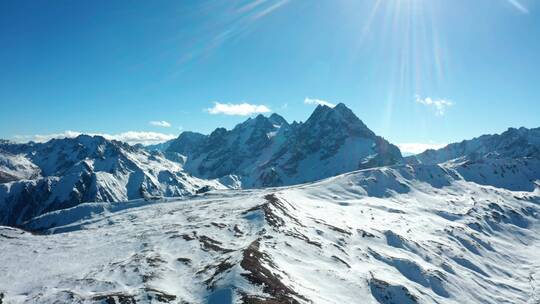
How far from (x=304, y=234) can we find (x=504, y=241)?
10302cm

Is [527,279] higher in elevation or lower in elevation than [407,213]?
lower

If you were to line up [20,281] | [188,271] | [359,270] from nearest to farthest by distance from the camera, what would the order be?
1. [20,281]
2. [188,271]
3. [359,270]

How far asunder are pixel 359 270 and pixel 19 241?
76.0m

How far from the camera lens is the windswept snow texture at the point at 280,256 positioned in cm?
6009

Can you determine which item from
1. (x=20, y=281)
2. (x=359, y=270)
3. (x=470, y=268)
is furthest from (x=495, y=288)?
(x=20, y=281)

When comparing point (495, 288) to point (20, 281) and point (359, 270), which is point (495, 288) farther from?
point (20, 281)

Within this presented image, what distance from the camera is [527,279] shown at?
124125 millimetres

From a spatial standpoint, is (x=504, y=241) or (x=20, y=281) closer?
(x=20, y=281)

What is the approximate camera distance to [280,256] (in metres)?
79.0

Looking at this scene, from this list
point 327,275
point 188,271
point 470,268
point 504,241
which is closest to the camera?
point 188,271

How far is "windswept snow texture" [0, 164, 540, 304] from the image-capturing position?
60.1 m

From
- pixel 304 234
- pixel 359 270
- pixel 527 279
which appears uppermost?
pixel 304 234

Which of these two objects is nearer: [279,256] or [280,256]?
[279,256]

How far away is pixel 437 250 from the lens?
125125 mm
